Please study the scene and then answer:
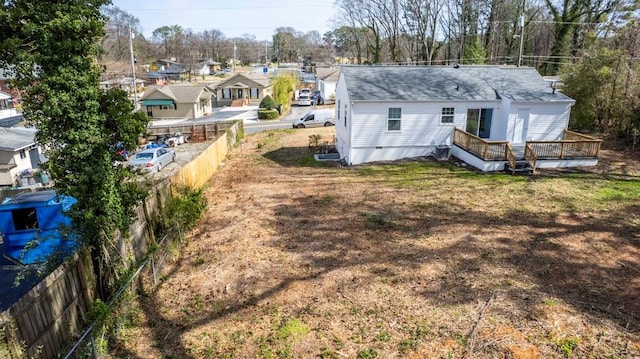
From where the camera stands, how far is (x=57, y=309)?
661 centimetres

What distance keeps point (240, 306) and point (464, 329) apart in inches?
165

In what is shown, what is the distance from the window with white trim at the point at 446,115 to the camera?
1945 centimetres

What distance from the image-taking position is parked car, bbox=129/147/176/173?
72.2 ft

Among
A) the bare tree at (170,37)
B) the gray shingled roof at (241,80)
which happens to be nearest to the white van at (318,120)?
the gray shingled roof at (241,80)

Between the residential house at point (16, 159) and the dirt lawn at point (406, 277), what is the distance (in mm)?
14864

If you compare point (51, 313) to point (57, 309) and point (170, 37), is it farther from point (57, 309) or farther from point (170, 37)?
point (170, 37)

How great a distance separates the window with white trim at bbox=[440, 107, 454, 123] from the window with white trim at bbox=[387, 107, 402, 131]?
7.12ft

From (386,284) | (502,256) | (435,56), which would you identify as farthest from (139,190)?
(435,56)

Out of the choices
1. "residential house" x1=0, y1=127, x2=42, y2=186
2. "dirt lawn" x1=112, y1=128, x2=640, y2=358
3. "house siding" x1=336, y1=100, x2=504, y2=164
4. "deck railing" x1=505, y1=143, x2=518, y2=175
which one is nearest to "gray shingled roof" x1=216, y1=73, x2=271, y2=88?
"residential house" x1=0, y1=127, x2=42, y2=186

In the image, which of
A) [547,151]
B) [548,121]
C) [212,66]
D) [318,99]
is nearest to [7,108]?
[318,99]

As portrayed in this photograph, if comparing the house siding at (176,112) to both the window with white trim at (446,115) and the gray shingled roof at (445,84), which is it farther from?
the window with white trim at (446,115)

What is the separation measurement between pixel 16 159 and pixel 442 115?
24.1m

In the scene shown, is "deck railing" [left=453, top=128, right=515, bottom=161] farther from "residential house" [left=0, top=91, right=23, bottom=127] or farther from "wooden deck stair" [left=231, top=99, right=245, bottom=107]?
"residential house" [left=0, top=91, right=23, bottom=127]

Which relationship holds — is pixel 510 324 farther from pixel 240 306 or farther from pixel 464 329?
pixel 240 306
